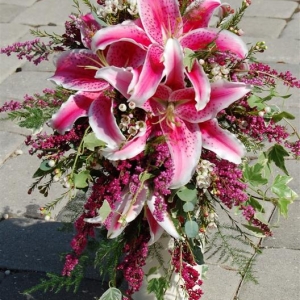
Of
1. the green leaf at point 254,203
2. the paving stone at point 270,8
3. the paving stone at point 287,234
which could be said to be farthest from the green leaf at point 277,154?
the paving stone at point 270,8

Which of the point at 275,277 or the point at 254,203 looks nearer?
the point at 254,203

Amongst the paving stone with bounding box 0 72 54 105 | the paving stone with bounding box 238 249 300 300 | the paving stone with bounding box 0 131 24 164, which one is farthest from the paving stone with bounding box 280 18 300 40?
the paving stone with bounding box 238 249 300 300

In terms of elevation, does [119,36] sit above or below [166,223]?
above

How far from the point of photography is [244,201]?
1.97 meters

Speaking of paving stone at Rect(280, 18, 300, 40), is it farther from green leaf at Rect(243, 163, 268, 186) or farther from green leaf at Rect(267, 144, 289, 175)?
green leaf at Rect(243, 163, 268, 186)

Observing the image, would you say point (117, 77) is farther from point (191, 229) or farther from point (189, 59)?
point (191, 229)

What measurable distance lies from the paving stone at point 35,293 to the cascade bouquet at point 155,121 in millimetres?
536

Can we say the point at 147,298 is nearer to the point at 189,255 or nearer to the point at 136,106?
the point at 189,255

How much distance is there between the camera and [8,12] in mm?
5418

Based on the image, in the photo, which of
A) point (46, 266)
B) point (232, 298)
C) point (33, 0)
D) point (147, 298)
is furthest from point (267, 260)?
point (33, 0)

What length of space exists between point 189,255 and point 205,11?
71cm

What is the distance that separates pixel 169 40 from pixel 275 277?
117 cm

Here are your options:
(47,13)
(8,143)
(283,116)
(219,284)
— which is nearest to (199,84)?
(283,116)

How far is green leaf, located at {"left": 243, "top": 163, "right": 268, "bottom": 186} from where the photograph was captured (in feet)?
6.49
